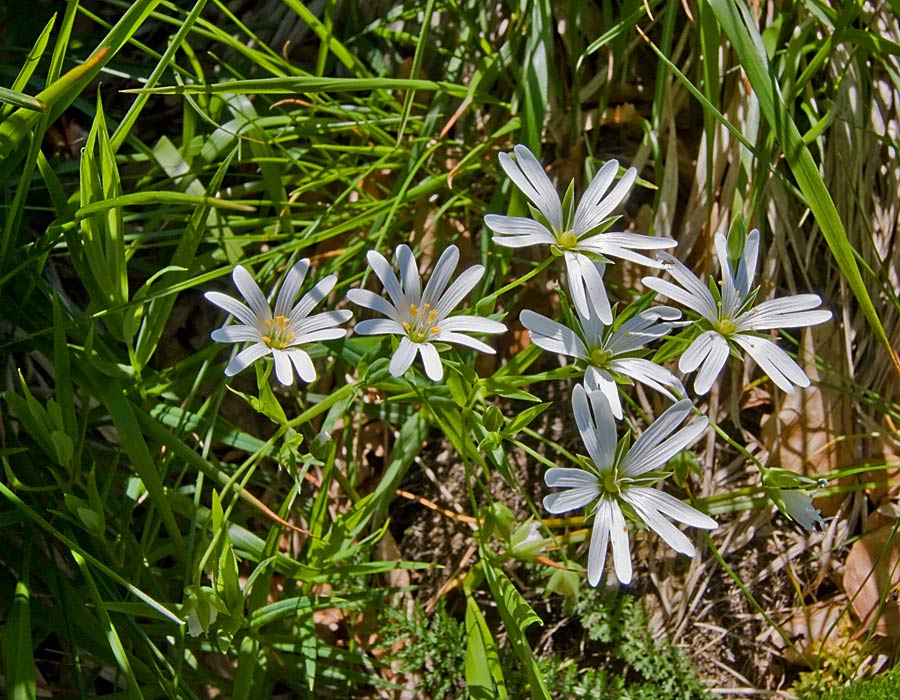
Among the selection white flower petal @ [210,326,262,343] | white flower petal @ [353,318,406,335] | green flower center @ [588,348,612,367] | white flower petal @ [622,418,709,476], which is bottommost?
white flower petal @ [622,418,709,476]

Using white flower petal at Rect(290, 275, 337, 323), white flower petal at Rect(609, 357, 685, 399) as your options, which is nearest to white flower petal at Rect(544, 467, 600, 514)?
white flower petal at Rect(609, 357, 685, 399)

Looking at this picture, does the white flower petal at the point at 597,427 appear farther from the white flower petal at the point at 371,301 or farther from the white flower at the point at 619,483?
the white flower petal at the point at 371,301

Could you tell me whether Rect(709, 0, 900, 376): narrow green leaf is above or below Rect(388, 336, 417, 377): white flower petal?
above

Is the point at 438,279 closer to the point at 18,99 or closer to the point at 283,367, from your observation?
the point at 283,367

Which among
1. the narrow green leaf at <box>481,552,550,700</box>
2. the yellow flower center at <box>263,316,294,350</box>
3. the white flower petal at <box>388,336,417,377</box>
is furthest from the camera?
the narrow green leaf at <box>481,552,550,700</box>

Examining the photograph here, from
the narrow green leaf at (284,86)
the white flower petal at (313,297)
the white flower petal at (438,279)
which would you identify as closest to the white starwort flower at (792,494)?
the white flower petal at (438,279)

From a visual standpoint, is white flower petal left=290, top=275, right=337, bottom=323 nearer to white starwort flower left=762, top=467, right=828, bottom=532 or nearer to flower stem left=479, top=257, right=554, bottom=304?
flower stem left=479, top=257, right=554, bottom=304

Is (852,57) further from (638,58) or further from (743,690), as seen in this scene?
(743,690)
